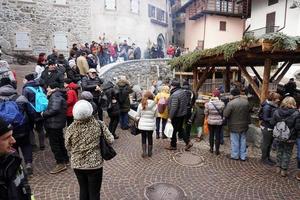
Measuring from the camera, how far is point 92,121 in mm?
4148

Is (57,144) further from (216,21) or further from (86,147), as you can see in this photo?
(216,21)

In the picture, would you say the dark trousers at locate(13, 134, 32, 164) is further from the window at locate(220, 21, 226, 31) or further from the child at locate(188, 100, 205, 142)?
the window at locate(220, 21, 226, 31)

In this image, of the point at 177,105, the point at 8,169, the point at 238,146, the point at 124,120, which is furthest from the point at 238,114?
the point at 8,169

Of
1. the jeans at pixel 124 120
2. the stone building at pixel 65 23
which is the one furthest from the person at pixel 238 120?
the stone building at pixel 65 23

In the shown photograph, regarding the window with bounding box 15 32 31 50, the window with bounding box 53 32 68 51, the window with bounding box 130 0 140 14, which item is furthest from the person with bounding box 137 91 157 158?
the window with bounding box 130 0 140 14

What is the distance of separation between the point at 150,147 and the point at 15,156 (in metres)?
4.96

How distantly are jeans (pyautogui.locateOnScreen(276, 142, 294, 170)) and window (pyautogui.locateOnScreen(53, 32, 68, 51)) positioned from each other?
861 inches

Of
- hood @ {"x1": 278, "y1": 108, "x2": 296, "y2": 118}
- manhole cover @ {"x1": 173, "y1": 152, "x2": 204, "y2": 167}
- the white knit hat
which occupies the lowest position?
manhole cover @ {"x1": 173, "y1": 152, "x2": 204, "y2": 167}

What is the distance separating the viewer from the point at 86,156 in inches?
159

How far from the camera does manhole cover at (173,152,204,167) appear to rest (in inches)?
274

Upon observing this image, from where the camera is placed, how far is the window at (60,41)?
955 inches

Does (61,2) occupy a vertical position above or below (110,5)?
below

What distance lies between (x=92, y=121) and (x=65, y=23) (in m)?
22.7

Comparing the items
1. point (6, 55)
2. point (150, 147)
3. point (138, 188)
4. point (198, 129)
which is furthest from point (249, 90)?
point (6, 55)
